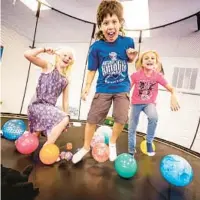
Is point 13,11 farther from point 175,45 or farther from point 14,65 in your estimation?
point 175,45

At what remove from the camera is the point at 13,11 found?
7.79ft

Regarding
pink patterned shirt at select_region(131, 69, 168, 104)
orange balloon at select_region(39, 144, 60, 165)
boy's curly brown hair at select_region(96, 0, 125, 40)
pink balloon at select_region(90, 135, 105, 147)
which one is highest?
boy's curly brown hair at select_region(96, 0, 125, 40)

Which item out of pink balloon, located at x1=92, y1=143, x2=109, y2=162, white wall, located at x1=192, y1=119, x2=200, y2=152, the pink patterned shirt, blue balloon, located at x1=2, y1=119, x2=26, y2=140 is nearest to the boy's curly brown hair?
the pink patterned shirt

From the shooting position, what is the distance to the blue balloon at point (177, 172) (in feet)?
3.62

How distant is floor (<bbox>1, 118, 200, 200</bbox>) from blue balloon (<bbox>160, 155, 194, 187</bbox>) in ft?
0.17

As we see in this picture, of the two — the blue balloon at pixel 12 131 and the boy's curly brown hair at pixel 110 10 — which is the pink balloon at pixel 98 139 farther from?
the boy's curly brown hair at pixel 110 10

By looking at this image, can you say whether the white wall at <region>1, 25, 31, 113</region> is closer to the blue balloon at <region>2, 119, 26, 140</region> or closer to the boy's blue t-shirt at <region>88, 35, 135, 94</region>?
the blue balloon at <region>2, 119, 26, 140</region>

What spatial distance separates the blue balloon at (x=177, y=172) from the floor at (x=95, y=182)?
5cm

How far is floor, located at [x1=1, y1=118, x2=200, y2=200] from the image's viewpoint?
972 mm

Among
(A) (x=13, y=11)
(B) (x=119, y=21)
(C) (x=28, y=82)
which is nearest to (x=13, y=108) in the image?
(C) (x=28, y=82)

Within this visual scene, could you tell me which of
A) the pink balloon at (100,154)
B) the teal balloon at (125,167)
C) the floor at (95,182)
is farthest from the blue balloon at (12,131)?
the teal balloon at (125,167)

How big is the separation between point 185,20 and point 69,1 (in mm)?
1263

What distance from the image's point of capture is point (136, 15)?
251 cm

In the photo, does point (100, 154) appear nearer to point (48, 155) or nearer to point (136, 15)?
point (48, 155)
